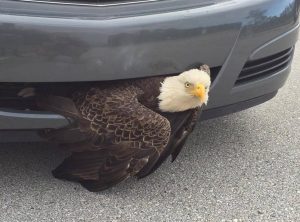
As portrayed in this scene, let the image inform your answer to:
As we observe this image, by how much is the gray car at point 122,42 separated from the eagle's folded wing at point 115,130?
7cm

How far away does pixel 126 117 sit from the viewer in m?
2.31

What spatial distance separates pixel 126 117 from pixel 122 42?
32cm

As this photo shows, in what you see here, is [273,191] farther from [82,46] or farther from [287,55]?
[82,46]

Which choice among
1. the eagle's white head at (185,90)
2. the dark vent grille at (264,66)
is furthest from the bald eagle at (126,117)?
the dark vent grille at (264,66)

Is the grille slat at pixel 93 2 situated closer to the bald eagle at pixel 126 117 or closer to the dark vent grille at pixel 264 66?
the bald eagle at pixel 126 117

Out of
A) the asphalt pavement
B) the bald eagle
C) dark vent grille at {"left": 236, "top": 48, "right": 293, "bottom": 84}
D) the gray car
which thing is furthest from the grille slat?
the asphalt pavement

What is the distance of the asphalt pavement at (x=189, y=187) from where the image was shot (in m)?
2.43

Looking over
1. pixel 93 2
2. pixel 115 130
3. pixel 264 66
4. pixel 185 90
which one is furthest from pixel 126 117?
pixel 264 66

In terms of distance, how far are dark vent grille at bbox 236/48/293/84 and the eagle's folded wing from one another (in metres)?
0.52

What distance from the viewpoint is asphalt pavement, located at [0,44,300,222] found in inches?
95.8

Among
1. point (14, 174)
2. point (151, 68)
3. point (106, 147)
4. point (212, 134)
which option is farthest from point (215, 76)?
point (14, 174)

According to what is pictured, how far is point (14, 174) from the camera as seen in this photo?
2.69 meters

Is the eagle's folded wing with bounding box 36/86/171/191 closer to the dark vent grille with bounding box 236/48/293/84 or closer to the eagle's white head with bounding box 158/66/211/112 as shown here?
the eagle's white head with bounding box 158/66/211/112

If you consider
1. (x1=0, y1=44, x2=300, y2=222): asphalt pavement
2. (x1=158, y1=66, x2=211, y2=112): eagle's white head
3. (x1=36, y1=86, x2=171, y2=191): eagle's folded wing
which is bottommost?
(x1=0, y1=44, x2=300, y2=222): asphalt pavement
